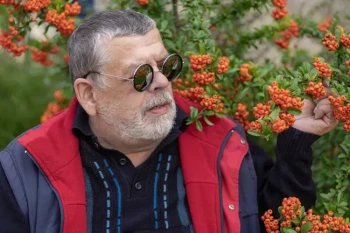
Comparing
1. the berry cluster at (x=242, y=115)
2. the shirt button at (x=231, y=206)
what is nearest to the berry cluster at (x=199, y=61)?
the berry cluster at (x=242, y=115)

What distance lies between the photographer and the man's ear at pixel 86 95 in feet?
9.28

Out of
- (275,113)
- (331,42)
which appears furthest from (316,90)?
(331,42)

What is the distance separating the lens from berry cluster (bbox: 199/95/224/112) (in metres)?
2.78

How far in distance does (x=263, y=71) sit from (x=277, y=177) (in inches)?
19.9

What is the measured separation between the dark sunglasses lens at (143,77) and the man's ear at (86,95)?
24 cm

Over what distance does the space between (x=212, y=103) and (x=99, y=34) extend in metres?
0.53

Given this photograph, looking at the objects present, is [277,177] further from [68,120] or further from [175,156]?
[68,120]

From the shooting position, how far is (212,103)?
2.79 meters

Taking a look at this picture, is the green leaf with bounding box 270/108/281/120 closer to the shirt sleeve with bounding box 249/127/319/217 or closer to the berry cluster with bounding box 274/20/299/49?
the shirt sleeve with bounding box 249/127/319/217

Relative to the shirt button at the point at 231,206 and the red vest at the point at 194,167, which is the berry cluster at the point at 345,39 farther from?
the shirt button at the point at 231,206

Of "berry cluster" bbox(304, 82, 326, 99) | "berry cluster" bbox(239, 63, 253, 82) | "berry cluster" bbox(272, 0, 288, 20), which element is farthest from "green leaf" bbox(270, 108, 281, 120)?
"berry cluster" bbox(272, 0, 288, 20)

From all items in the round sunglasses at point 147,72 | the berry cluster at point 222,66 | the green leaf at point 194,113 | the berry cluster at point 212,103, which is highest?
the round sunglasses at point 147,72

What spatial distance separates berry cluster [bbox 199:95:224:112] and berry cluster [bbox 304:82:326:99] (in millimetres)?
445

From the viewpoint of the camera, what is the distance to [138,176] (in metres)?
2.83
